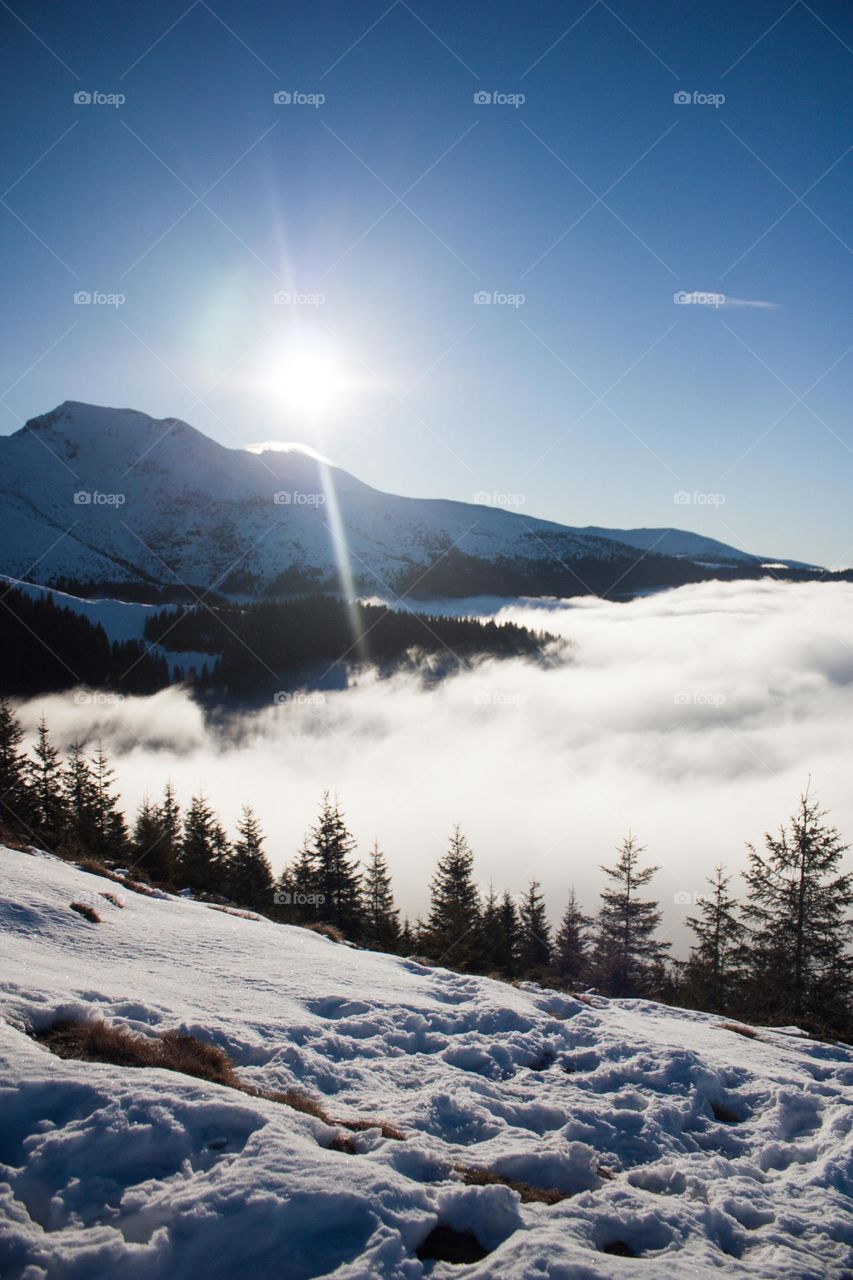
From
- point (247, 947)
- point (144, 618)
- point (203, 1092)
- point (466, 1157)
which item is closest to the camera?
point (203, 1092)

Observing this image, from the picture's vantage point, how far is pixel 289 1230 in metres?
4.76

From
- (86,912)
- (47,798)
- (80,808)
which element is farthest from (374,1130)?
(80,808)

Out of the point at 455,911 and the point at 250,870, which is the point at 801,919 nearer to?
the point at 455,911

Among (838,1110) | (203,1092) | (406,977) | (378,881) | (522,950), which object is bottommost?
(522,950)

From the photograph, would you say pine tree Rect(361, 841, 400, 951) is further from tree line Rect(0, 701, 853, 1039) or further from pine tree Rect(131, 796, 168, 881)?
pine tree Rect(131, 796, 168, 881)

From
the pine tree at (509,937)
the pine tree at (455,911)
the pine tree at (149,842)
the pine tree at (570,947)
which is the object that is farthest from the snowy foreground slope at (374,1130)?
the pine tree at (570,947)

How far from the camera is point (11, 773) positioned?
40906 millimetres

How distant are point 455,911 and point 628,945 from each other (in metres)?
12.1

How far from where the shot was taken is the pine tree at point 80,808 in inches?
1426

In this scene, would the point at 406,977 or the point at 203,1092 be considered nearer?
the point at 203,1092

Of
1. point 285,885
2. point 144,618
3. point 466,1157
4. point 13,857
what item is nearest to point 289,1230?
point 466,1157

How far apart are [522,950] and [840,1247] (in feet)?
143

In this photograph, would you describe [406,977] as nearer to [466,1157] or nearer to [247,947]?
[247,947]

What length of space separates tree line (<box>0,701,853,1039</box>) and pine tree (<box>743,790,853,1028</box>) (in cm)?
6
